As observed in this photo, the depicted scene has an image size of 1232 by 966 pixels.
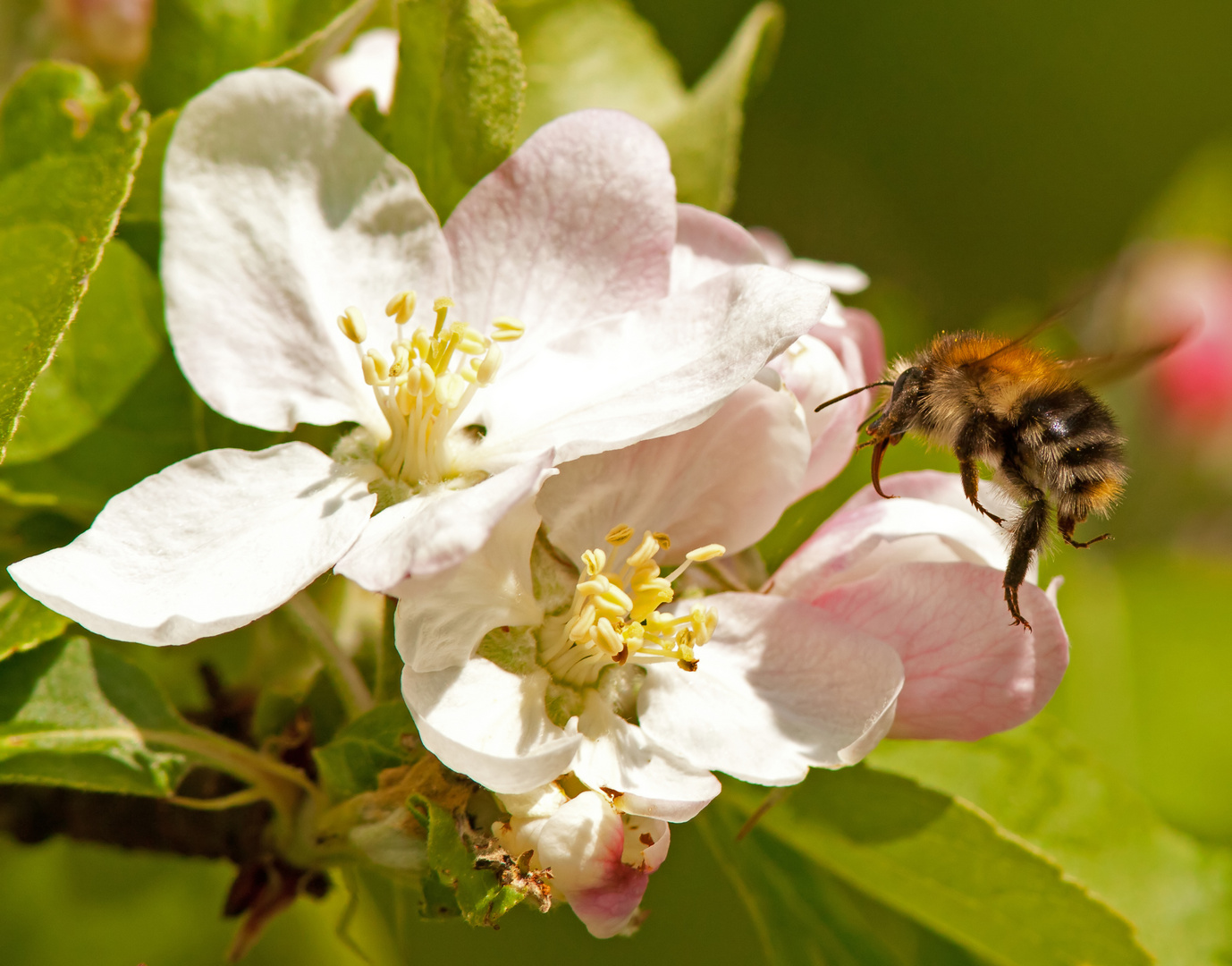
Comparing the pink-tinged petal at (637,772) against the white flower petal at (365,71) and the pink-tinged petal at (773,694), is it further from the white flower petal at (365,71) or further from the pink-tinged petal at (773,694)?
the white flower petal at (365,71)

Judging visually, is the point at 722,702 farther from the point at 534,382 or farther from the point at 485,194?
the point at 485,194

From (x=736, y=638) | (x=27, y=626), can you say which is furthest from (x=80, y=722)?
(x=736, y=638)

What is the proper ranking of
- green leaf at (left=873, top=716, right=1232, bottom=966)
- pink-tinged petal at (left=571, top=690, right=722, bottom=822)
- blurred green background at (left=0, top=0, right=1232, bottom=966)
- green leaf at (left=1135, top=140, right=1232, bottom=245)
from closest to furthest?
pink-tinged petal at (left=571, top=690, right=722, bottom=822), green leaf at (left=873, top=716, right=1232, bottom=966), green leaf at (left=1135, top=140, right=1232, bottom=245), blurred green background at (left=0, top=0, right=1232, bottom=966)

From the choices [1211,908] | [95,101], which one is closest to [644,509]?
[95,101]

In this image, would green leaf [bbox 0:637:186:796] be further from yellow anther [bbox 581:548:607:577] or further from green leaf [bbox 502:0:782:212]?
green leaf [bbox 502:0:782:212]

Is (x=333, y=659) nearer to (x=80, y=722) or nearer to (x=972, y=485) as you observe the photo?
(x=80, y=722)

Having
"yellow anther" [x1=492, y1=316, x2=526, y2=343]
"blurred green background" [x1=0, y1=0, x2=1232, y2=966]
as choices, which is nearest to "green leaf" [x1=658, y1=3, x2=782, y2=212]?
"yellow anther" [x1=492, y1=316, x2=526, y2=343]

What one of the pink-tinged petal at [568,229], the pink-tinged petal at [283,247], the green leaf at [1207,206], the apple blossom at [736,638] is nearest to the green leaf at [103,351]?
the pink-tinged petal at [283,247]

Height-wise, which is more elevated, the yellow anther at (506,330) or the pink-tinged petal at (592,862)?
the yellow anther at (506,330)
